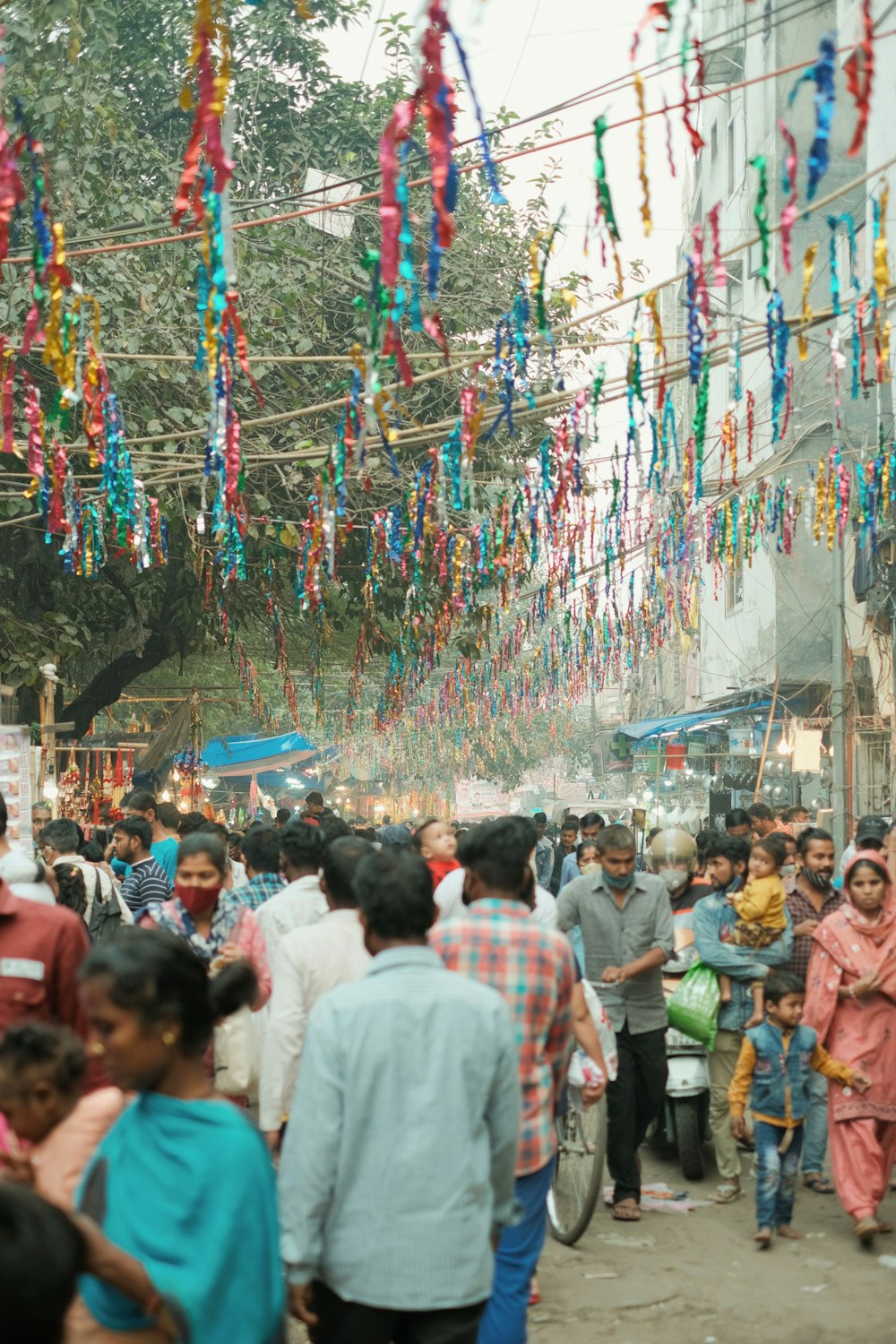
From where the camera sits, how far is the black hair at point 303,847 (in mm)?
6207

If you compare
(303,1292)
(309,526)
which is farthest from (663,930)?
(309,526)

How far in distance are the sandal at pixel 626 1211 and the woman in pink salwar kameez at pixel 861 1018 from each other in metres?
0.90

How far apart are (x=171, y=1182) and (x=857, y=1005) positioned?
16.4ft

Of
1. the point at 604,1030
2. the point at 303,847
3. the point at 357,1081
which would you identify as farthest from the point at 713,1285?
the point at 357,1081

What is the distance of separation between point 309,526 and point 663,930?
7.11 meters

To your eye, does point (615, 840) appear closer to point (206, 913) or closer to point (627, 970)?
point (627, 970)

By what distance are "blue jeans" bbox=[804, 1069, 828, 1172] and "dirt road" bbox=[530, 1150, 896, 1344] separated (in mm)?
581

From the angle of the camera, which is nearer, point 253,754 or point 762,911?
point 762,911

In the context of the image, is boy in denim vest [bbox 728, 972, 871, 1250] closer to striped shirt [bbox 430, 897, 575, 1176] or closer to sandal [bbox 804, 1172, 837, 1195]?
sandal [bbox 804, 1172, 837, 1195]

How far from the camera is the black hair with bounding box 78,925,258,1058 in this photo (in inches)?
101

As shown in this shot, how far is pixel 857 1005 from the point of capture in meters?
6.86

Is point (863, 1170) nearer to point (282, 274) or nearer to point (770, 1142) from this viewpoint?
point (770, 1142)

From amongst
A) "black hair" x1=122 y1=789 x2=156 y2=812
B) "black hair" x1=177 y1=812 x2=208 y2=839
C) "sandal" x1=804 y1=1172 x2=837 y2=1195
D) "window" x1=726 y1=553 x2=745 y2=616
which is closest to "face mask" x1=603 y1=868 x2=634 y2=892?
"sandal" x1=804 y1=1172 x2=837 y2=1195

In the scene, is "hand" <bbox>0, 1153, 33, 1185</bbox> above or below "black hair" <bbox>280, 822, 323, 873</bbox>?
below
